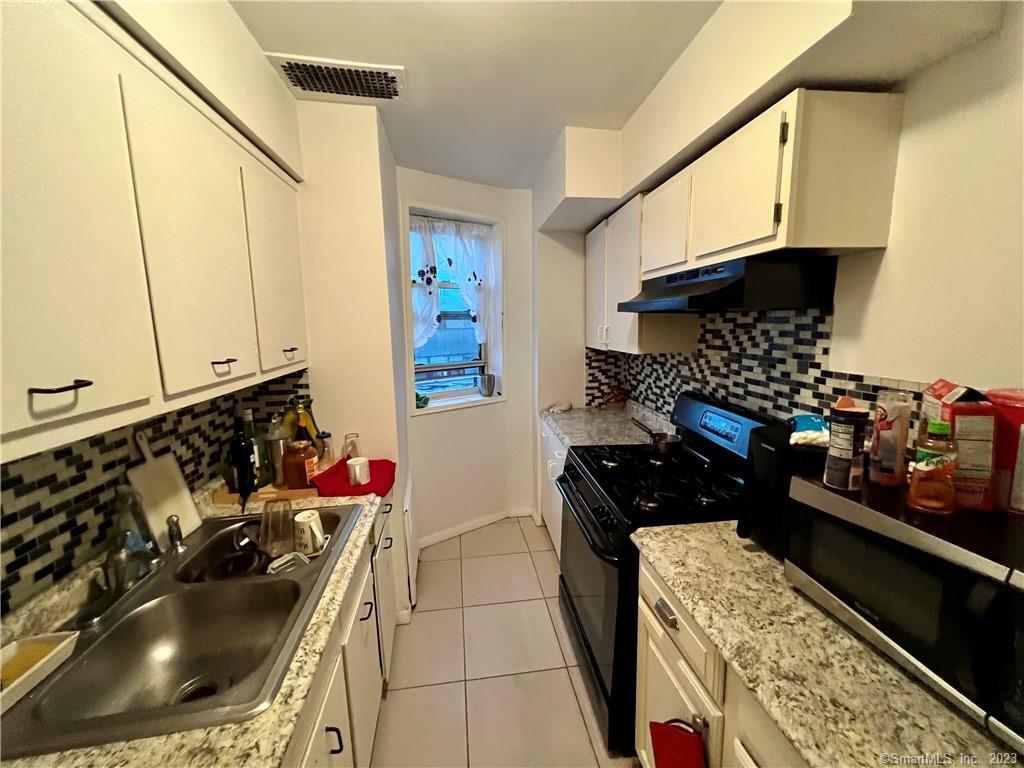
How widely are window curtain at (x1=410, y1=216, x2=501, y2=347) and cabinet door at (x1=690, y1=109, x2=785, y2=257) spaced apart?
1.72 m

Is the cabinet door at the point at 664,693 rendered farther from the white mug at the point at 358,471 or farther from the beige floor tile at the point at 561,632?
the white mug at the point at 358,471

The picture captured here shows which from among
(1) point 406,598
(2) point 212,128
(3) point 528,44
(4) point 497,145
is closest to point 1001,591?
(3) point 528,44

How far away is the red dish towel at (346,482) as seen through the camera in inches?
61.1

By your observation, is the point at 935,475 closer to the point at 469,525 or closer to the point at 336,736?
the point at 336,736

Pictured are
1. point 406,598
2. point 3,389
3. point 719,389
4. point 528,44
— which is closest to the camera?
point 3,389

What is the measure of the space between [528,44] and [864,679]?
6.45ft

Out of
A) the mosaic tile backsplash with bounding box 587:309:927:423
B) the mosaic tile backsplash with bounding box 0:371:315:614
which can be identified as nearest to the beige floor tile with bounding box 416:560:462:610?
the mosaic tile backsplash with bounding box 0:371:315:614

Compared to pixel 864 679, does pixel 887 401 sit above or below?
above

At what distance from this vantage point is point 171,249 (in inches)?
36.9

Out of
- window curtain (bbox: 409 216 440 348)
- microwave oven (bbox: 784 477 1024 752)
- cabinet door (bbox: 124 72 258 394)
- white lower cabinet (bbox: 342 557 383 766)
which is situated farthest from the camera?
window curtain (bbox: 409 216 440 348)

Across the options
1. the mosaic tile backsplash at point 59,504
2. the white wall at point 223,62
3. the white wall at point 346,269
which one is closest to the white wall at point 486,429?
the white wall at point 346,269

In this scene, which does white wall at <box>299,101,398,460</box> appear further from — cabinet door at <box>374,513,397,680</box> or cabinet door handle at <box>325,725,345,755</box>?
cabinet door handle at <box>325,725,345,755</box>

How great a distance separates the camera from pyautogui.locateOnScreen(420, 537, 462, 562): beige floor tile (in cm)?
269

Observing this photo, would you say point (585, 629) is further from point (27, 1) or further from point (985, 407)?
point (27, 1)
